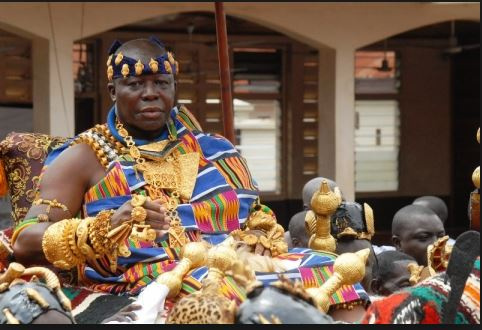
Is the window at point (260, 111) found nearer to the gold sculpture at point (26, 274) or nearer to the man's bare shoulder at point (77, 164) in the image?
the man's bare shoulder at point (77, 164)

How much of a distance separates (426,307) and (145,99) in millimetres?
1805

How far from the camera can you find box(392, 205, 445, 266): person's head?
20.7 ft

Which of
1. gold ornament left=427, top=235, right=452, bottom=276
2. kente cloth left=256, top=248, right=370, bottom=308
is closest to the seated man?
kente cloth left=256, top=248, right=370, bottom=308

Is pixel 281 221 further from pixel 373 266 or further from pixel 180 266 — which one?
pixel 180 266

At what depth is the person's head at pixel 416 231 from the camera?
6316mm

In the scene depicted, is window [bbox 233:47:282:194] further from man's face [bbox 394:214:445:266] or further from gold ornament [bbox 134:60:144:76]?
gold ornament [bbox 134:60:144:76]

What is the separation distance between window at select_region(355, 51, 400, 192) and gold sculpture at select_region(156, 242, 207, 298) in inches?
443

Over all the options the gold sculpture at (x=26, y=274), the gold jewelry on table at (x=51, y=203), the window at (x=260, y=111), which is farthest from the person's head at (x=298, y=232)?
the window at (x=260, y=111)

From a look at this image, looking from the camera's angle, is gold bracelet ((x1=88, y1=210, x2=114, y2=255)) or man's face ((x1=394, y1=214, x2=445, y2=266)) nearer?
gold bracelet ((x1=88, y1=210, x2=114, y2=255))

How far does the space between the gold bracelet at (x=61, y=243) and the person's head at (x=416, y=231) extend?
303cm

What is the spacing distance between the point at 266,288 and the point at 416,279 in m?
1.88

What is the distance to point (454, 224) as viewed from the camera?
15.2m

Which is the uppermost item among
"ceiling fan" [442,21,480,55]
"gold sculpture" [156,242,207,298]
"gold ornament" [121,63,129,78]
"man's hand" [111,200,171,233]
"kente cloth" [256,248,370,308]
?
"ceiling fan" [442,21,480,55]

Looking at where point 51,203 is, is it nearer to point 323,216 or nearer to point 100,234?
point 100,234
